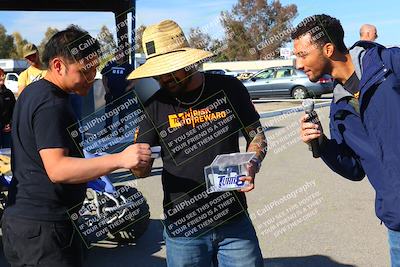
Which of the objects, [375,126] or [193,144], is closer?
[375,126]

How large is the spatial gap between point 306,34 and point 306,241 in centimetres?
291

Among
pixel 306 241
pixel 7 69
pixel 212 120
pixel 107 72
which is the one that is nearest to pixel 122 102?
pixel 107 72

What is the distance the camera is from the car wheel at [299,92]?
2200 cm

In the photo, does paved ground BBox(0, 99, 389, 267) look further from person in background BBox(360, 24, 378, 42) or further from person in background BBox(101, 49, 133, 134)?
person in background BBox(101, 49, 133, 134)

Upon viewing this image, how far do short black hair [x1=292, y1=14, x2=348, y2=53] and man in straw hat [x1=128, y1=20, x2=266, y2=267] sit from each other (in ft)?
1.58

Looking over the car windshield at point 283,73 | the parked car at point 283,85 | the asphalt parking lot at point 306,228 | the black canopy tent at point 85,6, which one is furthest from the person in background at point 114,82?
the car windshield at point 283,73

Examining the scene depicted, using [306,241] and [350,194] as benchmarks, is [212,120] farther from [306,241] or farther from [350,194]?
[350,194]

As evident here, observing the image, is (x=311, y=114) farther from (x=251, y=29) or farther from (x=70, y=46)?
(x=251, y=29)

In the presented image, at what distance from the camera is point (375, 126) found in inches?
89.6

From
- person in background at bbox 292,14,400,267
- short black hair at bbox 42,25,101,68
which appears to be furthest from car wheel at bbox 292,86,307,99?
short black hair at bbox 42,25,101,68

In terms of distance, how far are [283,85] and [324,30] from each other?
66.6 ft

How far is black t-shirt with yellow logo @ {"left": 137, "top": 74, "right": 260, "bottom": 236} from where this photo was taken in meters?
2.61

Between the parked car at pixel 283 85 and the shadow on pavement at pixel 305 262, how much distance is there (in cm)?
1767

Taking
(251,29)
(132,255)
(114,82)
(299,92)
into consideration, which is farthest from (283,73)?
(251,29)
